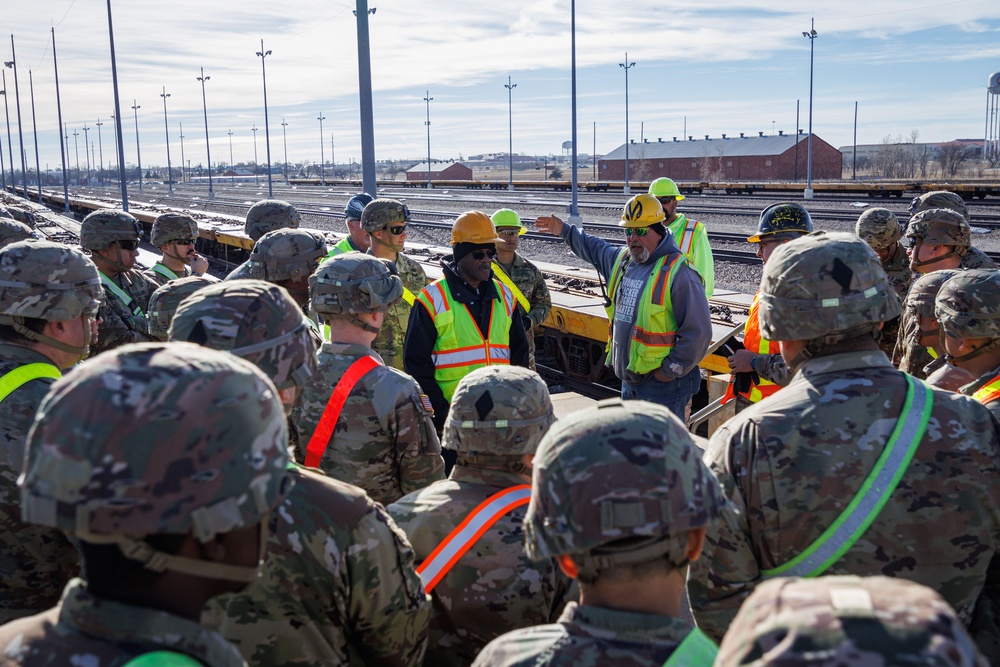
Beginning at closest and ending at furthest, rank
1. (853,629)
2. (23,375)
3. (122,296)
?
(853,629)
(23,375)
(122,296)

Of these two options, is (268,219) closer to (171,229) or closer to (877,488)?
(171,229)

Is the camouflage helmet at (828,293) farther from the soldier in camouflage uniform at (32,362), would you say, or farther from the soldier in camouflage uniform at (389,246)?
the soldier in camouflage uniform at (389,246)

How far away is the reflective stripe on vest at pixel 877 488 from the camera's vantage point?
258 cm

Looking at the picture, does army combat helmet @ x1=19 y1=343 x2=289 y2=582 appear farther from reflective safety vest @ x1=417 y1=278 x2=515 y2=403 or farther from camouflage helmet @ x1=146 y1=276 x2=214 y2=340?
reflective safety vest @ x1=417 y1=278 x2=515 y2=403

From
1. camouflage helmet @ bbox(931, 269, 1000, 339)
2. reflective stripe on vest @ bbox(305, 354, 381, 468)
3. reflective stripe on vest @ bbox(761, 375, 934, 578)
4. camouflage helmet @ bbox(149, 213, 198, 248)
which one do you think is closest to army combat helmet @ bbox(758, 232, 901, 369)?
reflective stripe on vest @ bbox(761, 375, 934, 578)

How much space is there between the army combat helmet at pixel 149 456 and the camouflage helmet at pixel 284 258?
3203mm

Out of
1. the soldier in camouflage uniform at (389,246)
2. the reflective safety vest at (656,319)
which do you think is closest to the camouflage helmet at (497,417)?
the reflective safety vest at (656,319)

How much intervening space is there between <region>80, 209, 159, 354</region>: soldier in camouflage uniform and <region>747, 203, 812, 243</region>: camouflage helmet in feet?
14.3

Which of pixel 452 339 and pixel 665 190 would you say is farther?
pixel 665 190

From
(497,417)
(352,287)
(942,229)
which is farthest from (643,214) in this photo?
(497,417)

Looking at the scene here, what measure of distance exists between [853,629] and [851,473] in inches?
60.0

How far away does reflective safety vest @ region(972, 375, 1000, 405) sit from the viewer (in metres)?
3.34

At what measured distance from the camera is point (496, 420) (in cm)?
294

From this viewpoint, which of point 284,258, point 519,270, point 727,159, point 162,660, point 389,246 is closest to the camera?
point 162,660
